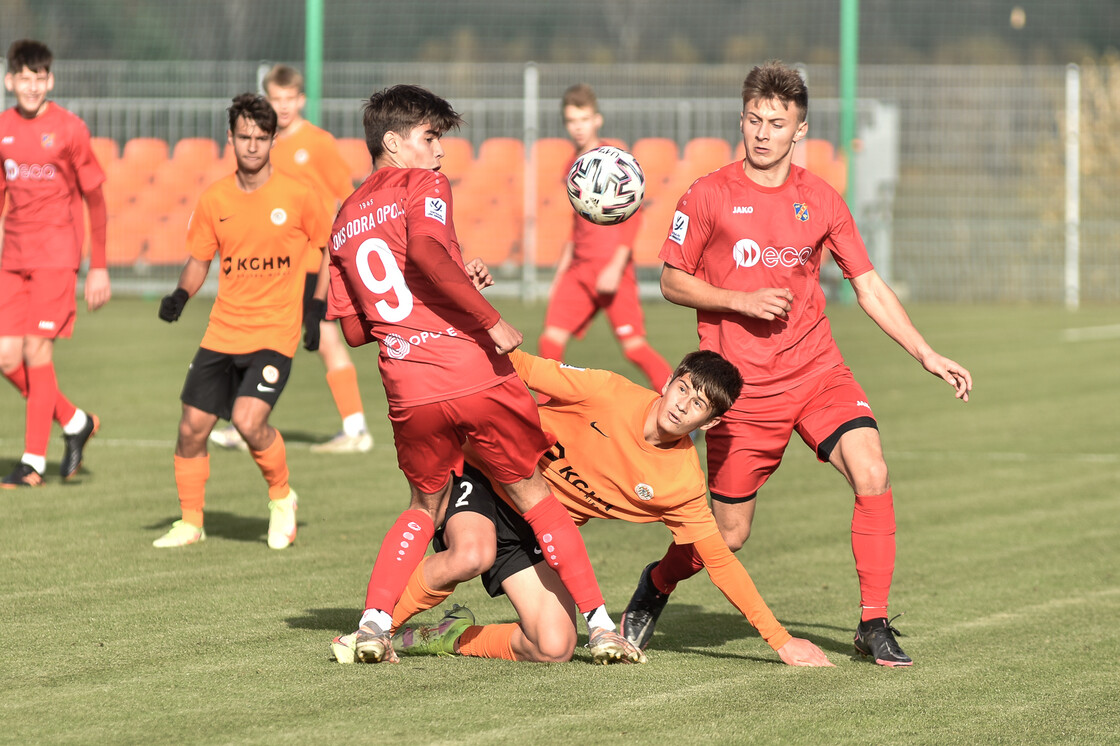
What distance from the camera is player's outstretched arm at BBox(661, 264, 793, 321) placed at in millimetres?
4969

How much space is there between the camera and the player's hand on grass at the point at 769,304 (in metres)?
4.96

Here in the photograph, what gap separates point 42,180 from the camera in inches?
332

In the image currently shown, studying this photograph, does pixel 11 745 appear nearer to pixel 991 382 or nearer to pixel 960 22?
pixel 991 382

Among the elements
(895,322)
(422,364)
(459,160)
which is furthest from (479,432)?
(459,160)

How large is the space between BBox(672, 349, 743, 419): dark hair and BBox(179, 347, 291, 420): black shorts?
2715 millimetres

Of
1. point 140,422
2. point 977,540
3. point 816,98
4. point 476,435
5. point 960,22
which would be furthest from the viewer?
point 960,22

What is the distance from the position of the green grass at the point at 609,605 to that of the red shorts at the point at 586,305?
154cm

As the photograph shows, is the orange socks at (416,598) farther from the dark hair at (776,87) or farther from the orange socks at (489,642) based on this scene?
the dark hair at (776,87)

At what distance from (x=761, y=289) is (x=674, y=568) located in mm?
1024

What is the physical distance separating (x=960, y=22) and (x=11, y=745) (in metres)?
25.0

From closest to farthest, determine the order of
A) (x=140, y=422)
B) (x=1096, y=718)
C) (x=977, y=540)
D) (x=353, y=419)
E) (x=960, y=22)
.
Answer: (x=1096, y=718)
(x=977, y=540)
(x=353, y=419)
(x=140, y=422)
(x=960, y=22)

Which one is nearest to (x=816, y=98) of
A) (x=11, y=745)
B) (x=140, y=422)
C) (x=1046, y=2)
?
(x=1046, y=2)

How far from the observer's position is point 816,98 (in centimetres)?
2284

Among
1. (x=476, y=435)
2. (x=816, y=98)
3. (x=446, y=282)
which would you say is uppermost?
(x=816, y=98)
